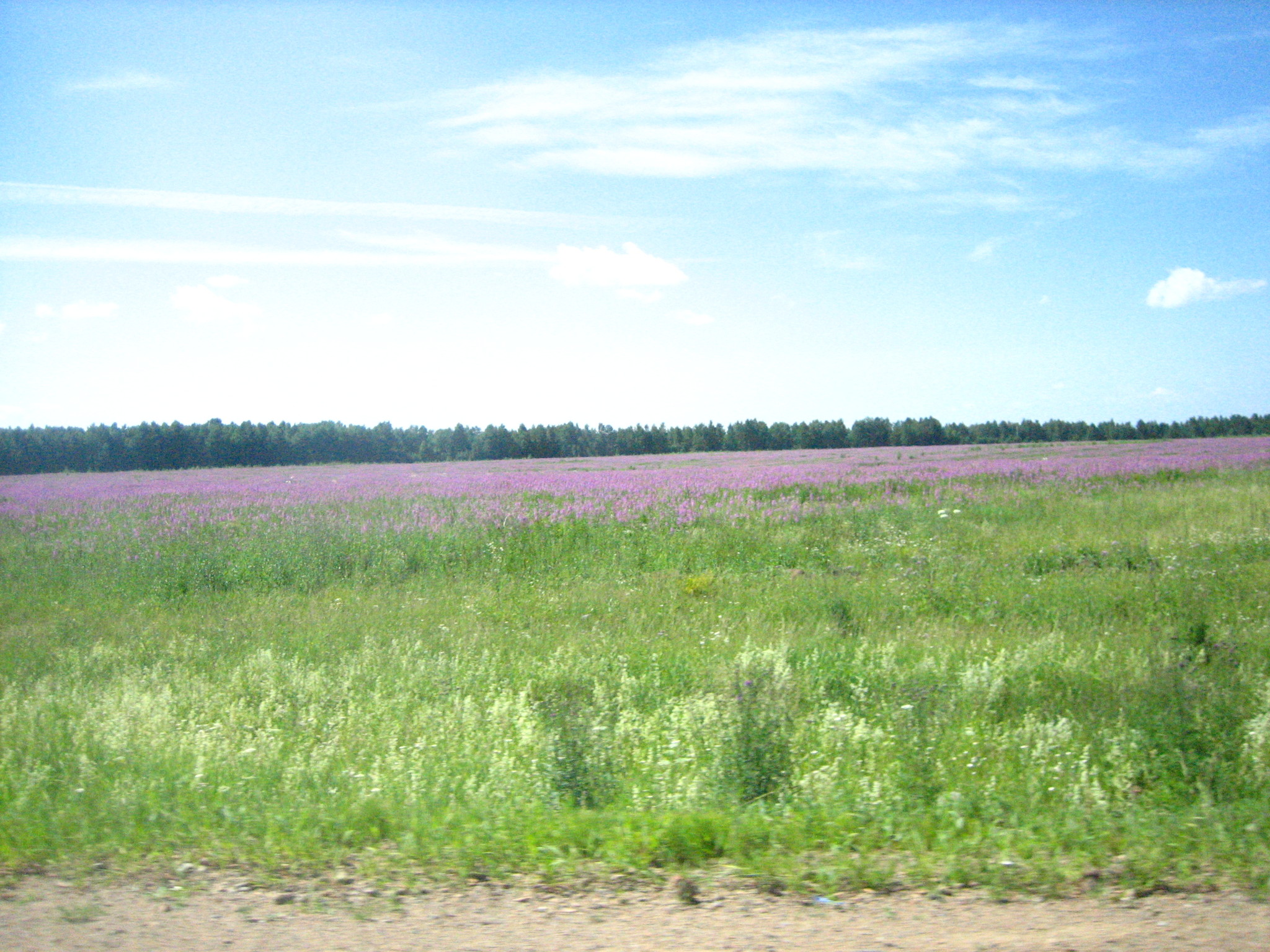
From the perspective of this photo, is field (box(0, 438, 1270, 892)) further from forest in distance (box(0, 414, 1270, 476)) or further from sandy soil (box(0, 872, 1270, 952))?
forest in distance (box(0, 414, 1270, 476))

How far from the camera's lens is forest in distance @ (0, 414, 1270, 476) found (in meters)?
26.5

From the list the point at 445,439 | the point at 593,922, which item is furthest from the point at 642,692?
Answer: the point at 445,439

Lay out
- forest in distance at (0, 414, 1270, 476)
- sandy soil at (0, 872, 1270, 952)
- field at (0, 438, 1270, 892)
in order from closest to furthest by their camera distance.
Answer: sandy soil at (0, 872, 1270, 952)
field at (0, 438, 1270, 892)
forest in distance at (0, 414, 1270, 476)

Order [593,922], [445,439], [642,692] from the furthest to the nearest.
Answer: [445,439]
[642,692]
[593,922]

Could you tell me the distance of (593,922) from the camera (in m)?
3.89

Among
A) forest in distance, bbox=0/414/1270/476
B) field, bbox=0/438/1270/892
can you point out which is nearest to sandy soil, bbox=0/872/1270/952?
field, bbox=0/438/1270/892

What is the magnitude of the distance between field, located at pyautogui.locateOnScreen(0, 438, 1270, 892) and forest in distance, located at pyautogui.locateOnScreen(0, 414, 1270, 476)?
786 centimetres

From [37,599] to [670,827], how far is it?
11569 mm

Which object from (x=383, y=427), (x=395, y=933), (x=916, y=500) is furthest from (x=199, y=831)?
(x=383, y=427)

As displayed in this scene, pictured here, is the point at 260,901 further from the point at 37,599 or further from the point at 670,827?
the point at 37,599

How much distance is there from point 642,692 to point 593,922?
3.80m

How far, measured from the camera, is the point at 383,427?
4222cm

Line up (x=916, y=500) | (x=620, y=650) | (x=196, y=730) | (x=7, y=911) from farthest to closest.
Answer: (x=916, y=500) → (x=620, y=650) → (x=196, y=730) → (x=7, y=911)

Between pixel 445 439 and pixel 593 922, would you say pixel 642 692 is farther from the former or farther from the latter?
pixel 445 439
